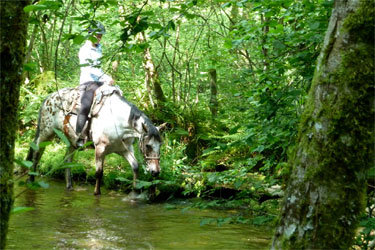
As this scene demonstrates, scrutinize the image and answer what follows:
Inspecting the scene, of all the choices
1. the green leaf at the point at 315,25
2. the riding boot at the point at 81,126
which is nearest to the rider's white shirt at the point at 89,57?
the riding boot at the point at 81,126

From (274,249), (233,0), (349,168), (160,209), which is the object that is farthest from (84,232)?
(349,168)

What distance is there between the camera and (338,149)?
7.04 feet

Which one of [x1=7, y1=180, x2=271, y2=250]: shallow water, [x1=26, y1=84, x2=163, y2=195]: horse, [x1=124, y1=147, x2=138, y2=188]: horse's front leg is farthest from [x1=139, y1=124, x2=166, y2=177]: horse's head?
[x1=7, y1=180, x2=271, y2=250]: shallow water

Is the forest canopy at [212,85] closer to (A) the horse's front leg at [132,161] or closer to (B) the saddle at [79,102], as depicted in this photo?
(A) the horse's front leg at [132,161]

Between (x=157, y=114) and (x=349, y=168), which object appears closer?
(x=349, y=168)

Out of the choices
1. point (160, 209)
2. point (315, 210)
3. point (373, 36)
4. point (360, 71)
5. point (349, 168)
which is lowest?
point (160, 209)

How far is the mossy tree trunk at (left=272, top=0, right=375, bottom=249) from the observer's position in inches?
84.0

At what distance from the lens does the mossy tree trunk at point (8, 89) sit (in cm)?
194

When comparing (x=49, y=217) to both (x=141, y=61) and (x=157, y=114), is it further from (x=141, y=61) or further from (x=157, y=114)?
(x=141, y=61)

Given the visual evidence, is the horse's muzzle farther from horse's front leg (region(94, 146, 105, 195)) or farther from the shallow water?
horse's front leg (region(94, 146, 105, 195))

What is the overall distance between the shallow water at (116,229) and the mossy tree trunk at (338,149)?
2452mm

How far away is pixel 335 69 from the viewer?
2234mm

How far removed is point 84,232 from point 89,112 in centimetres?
401

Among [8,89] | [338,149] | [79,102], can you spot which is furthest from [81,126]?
[338,149]
